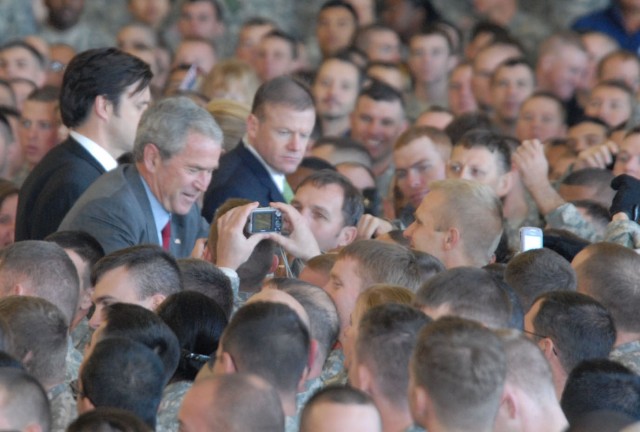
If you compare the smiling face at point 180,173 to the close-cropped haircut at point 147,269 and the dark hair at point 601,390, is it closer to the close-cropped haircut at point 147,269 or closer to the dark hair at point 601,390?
the close-cropped haircut at point 147,269

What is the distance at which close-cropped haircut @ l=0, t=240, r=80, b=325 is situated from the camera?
17.4ft

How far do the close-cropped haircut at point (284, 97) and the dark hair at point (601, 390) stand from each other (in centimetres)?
314

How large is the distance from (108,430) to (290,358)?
79 centimetres

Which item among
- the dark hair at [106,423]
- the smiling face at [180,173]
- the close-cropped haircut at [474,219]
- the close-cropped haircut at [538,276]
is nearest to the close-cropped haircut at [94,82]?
the smiling face at [180,173]

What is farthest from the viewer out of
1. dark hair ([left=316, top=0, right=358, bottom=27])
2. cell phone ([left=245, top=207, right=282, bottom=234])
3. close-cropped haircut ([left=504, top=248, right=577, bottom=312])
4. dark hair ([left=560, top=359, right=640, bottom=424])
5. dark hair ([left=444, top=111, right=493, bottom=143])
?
dark hair ([left=316, top=0, right=358, bottom=27])

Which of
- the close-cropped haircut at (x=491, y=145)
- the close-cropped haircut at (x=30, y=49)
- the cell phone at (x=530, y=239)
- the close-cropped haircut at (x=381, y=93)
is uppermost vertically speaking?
the cell phone at (x=530, y=239)

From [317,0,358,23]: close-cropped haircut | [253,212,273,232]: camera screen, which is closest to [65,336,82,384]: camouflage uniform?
[253,212,273,232]: camera screen

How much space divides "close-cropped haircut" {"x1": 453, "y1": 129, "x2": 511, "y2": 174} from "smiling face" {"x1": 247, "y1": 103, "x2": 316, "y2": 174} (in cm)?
95

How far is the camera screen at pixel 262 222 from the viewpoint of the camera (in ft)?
19.9

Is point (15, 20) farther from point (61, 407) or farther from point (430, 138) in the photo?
point (61, 407)

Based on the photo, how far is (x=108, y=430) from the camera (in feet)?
12.0

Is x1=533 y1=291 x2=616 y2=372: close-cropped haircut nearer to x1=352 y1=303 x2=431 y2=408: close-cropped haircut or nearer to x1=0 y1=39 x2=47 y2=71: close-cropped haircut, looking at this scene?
x1=352 y1=303 x2=431 y2=408: close-cropped haircut

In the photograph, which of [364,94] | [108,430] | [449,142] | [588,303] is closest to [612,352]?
[588,303]

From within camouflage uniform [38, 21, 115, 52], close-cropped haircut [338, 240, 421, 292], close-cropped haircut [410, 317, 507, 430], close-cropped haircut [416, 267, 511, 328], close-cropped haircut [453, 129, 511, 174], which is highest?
close-cropped haircut [410, 317, 507, 430]
